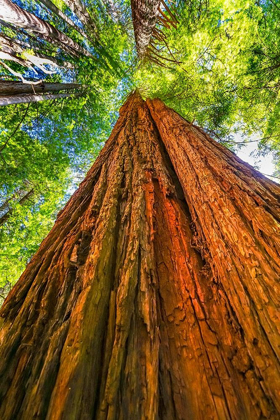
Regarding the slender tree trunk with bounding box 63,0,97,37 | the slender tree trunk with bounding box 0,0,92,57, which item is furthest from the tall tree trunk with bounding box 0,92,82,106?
the slender tree trunk with bounding box 63,0,97,37

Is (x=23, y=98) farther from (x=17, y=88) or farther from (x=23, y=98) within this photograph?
(x=17, y=88)

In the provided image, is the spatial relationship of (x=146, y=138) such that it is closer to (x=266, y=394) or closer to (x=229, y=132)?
(x=266, y=394)

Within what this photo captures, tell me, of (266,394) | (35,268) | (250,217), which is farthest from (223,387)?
(35,268)

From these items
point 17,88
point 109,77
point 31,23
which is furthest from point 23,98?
point 109,77

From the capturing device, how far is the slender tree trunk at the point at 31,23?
378cm

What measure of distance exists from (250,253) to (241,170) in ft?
3.76

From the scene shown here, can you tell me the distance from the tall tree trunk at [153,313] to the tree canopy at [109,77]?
4.19 meters

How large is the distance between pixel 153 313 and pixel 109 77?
853cm

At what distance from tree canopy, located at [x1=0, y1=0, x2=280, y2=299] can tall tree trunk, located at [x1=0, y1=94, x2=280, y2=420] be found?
419 cm

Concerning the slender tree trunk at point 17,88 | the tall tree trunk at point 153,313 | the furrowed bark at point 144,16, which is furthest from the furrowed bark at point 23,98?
the tall tree trunk at point 153,313

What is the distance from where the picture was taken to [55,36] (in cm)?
553

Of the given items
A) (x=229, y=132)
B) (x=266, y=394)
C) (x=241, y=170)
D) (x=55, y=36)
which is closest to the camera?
(x=266, y=394)

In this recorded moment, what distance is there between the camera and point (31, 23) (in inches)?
177

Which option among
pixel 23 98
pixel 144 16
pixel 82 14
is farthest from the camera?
pixel 82 14
